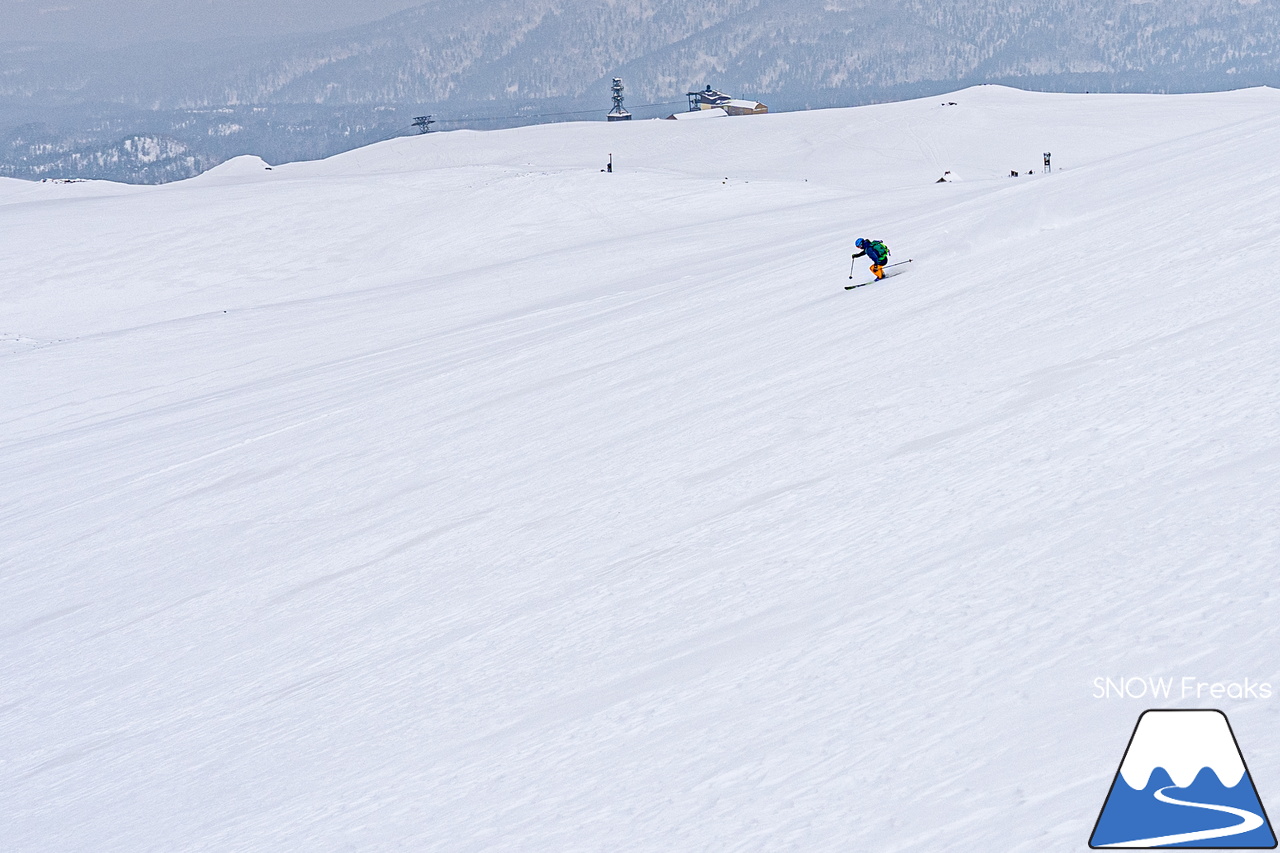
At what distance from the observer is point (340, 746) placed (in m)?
4.68

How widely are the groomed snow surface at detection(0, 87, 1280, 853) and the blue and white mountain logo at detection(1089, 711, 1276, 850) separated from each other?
58 mm

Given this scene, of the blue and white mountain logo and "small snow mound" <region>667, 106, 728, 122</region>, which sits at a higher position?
"small snow mound" <region>667, 106, 728, 122</region>

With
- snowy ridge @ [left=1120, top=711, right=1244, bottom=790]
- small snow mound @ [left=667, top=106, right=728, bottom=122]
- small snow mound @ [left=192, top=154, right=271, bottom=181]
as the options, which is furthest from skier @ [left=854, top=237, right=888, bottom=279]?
small snow mound @ [left=667, top=106, right=728, bottom=122]

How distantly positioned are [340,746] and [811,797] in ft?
7.46

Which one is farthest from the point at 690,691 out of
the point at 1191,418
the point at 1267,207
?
the point at 1267,207

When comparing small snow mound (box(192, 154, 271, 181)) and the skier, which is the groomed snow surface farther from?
small snow mound (box(192, 154, 271, 181))

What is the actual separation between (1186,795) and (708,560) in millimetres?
2730

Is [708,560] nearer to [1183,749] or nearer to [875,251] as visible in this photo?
[1183,749]

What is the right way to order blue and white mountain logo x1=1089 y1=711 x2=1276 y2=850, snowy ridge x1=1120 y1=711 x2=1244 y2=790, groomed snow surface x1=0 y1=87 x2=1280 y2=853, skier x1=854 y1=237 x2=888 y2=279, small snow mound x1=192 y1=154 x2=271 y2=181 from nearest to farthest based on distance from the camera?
blue and white mountain logo x1=1089 y1=711 x2=1276 y2=850
snowy ridge x1=1120 y1=711 x2=1244 y2=790
groomed snow surface x1=0 y1=87 x2=1280 y2=853
skier x1=854 y1=237 x2=888 y2=279
small snow mound x1=192 y1=154 x2=271 y2=181

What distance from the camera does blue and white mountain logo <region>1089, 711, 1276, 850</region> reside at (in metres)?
2.71

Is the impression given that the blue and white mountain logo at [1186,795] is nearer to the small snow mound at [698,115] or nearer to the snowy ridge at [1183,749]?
the snowy ridge at [1183,749]

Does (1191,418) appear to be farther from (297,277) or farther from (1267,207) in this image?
(297,277)

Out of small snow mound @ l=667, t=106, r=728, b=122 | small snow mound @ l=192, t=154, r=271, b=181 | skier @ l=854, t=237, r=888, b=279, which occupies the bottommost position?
skier @ l=854, t=237, r=888, b=279

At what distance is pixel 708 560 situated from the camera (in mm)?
5297
